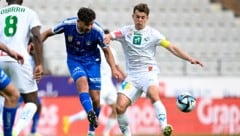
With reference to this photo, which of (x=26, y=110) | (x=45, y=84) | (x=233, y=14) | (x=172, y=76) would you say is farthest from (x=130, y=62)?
(x=233, y=14)

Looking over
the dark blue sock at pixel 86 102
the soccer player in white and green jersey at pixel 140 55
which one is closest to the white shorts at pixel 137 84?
the soccer player in white and green jersey at pixel 140 55

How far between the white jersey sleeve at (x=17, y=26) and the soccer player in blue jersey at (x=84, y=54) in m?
0.93

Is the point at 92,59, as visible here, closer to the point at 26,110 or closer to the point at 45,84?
the point at 26,110

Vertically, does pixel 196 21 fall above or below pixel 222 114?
above

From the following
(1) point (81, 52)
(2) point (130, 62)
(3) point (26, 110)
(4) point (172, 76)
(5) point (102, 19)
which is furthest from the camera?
(5) point (102, 19)

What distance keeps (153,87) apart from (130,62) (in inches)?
23.6

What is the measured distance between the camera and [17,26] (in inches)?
448

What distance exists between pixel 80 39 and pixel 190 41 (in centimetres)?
1424

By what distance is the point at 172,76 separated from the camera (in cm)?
2255

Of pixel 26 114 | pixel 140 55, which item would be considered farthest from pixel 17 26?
pixel 140 55

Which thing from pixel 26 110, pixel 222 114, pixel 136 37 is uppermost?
pixel 136 37

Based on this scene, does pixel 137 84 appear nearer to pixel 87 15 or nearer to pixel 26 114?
pixel 87 15

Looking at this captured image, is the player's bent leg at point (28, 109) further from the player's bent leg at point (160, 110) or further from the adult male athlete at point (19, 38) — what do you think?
the player's bent leg at point (160, 110)

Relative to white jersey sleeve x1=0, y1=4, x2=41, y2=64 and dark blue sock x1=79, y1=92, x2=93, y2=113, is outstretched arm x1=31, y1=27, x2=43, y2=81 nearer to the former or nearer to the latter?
white jersey sleeve x1=0, y1=4, x2=41, y2=64
